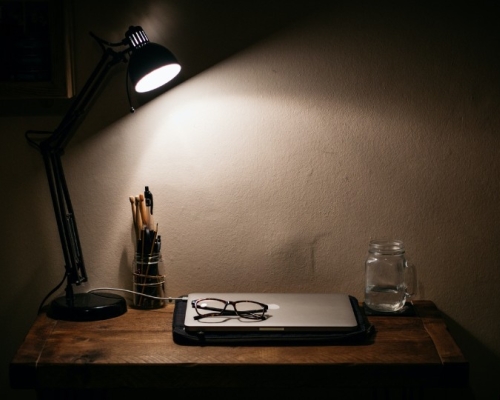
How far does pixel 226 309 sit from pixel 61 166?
626 millimetres

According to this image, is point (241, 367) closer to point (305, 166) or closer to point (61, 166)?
point (305, 166)

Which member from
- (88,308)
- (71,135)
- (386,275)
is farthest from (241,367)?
(71,135)

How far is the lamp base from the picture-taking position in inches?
69.0

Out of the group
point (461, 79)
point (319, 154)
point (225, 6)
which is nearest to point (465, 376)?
point (319, 154)

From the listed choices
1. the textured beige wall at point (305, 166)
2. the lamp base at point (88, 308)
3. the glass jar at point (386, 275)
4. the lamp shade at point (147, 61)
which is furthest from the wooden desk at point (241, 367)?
the lamp shade at point (147, 61)

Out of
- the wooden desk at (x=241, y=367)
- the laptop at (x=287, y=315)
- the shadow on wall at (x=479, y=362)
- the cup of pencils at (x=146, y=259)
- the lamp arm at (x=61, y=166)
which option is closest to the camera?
the wooden desk at (x=241, y=367)

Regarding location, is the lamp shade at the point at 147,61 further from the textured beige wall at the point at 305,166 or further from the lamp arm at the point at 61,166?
the textured beige wall at the point at 305,166

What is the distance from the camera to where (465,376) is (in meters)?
1.46

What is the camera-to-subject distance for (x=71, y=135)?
1916 mm

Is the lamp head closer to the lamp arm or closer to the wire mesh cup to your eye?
the lamp arm

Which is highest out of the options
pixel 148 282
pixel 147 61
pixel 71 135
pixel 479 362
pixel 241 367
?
pixel 147 61

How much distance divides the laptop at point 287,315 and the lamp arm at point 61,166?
0.34 meters

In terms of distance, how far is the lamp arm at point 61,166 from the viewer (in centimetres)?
173

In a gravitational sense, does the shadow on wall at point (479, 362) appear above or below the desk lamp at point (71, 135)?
below
